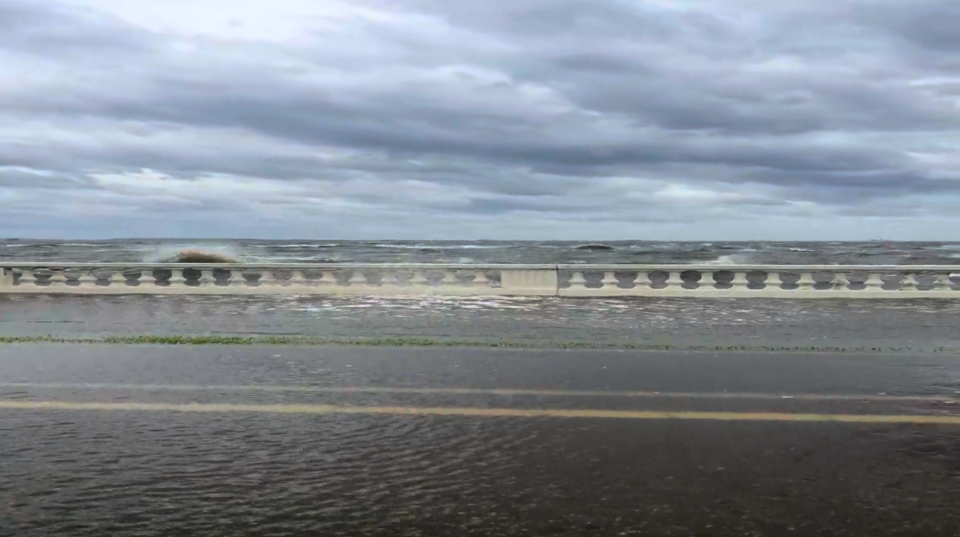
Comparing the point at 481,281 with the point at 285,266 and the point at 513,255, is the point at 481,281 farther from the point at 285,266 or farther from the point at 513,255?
the point at 513,255

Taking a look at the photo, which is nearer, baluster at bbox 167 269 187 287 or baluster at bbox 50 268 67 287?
baluster at bbox 50 268 67 287

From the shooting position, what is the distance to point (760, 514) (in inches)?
165

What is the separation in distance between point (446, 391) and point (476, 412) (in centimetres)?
99

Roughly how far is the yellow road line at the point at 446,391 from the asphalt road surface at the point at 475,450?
43mm

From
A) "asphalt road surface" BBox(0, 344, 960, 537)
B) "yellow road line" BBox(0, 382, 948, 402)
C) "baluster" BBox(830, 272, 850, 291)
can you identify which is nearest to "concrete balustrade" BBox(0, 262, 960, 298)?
"baluster" BBox(830, 272, 850, 291)

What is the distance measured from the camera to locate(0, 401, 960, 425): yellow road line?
20.9 feet

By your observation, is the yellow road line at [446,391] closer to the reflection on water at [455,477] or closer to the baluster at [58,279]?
the reflection on water at [455,477]

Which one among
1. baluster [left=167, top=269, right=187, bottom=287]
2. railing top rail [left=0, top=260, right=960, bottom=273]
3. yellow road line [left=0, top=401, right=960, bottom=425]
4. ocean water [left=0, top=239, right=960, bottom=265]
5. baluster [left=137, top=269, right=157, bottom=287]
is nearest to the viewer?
yellow road line [left=0, top=401, right=960, bottom=425]

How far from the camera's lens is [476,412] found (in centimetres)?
660

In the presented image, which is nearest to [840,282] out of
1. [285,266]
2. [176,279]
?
[285,266]

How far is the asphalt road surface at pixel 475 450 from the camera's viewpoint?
13.6 feet

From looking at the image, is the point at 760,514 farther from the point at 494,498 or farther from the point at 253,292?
the point at 253,292

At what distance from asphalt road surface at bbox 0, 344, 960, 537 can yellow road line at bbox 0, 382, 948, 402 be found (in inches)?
1.7

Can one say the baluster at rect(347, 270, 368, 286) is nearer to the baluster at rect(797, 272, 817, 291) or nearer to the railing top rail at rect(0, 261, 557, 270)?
the railing top rail at rect(0, 261, 557, 270)
